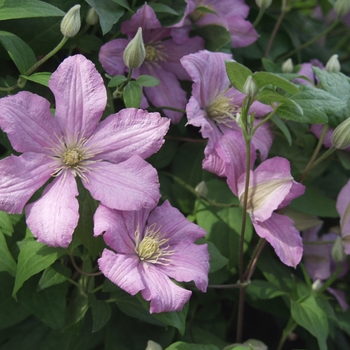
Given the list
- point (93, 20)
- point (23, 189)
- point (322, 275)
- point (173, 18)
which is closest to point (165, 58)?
point (173, 18)

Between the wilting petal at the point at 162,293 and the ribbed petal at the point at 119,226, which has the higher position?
the ribbed petal at the point at 119,226

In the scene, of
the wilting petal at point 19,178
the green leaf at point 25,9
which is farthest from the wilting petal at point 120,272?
the green leaf at point 25,9

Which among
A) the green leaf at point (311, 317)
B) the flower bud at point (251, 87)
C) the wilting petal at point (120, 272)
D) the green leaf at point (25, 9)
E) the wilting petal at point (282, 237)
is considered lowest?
the green leaf at point (311, 317)

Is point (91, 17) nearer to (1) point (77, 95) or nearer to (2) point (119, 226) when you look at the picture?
(1) point (77, 95)

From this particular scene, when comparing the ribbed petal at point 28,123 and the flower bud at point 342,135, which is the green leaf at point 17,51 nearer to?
the ribbed petal at point 28,123

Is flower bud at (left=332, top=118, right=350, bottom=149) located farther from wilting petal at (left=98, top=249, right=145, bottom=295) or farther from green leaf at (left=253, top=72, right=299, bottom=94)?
wilting petal at (left=98, top=249, right=145, bottom=295)

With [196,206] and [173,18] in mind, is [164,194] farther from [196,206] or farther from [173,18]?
[173,18]
